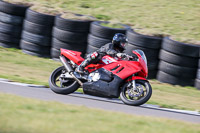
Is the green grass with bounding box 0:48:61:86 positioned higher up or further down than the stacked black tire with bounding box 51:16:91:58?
further down

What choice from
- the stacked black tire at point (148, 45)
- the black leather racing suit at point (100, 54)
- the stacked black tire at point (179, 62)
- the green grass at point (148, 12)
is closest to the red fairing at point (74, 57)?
the black leather racing suit at point (100, 54)

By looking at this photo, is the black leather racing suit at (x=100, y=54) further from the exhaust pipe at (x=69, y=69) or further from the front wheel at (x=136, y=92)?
the front wheel at (x=136, y=92)

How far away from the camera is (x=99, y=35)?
35.6 ft

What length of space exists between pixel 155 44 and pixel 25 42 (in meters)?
4.54

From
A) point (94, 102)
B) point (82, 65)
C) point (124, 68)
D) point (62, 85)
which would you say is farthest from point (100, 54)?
point (62, 85)

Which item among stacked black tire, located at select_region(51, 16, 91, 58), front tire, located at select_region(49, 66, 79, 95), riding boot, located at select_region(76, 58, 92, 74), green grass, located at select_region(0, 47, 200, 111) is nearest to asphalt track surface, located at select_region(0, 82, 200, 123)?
front tire, located at select_region(49, 66, 79, 95)

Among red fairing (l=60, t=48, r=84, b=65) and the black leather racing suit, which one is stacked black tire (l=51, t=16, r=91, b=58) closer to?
red fairing (l=60, t=48, r=84, b=65)

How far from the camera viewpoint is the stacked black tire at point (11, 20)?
1211 centimetres

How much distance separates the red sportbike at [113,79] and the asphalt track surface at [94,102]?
17cm

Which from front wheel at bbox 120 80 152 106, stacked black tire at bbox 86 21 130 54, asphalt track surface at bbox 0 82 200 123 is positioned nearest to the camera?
asphalt track surface at bbox 0 82 200 123

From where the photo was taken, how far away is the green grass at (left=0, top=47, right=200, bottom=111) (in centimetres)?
845

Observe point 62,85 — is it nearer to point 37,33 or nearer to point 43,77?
point 43,77

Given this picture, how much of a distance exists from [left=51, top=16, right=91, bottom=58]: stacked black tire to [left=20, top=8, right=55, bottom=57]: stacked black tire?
16.2 inches

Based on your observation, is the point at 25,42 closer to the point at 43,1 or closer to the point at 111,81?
the point at 43,1
